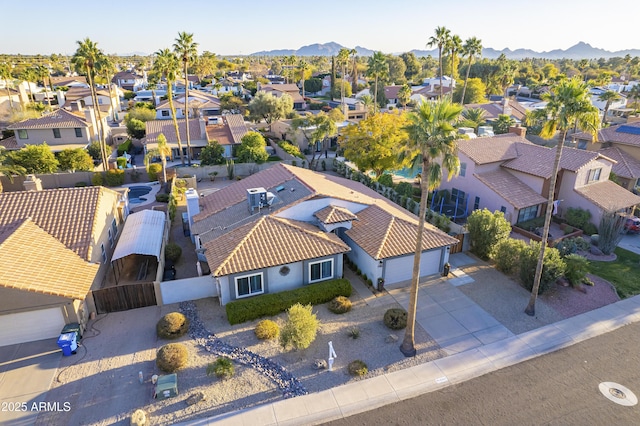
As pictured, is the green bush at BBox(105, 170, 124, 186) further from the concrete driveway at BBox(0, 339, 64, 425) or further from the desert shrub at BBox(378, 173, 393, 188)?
the desert shrub at BBox(378, 173, 393, 188)

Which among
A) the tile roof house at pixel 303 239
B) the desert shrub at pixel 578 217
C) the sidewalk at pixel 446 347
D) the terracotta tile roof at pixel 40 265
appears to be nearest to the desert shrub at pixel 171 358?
the sidewalk at pixel 446 347

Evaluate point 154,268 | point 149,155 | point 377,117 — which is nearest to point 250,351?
point 154,268

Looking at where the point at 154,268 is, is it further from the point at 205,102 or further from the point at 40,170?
the point at 205,102

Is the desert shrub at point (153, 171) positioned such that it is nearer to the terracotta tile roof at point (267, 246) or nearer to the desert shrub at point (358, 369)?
the terracotta tile roof at point (267, 246)

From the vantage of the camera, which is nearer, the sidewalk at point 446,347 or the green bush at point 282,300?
the sidewalk at point 446,347

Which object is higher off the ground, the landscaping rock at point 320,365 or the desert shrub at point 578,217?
the desert shrub at point 578,217

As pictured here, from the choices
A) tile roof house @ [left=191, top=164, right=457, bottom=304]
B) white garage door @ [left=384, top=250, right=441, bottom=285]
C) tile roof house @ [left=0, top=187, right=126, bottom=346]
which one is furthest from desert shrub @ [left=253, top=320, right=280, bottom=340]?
tile roof house @ [left=0, top=187, right=126, bottom=346]

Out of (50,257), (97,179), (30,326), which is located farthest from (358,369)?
(97,179)
